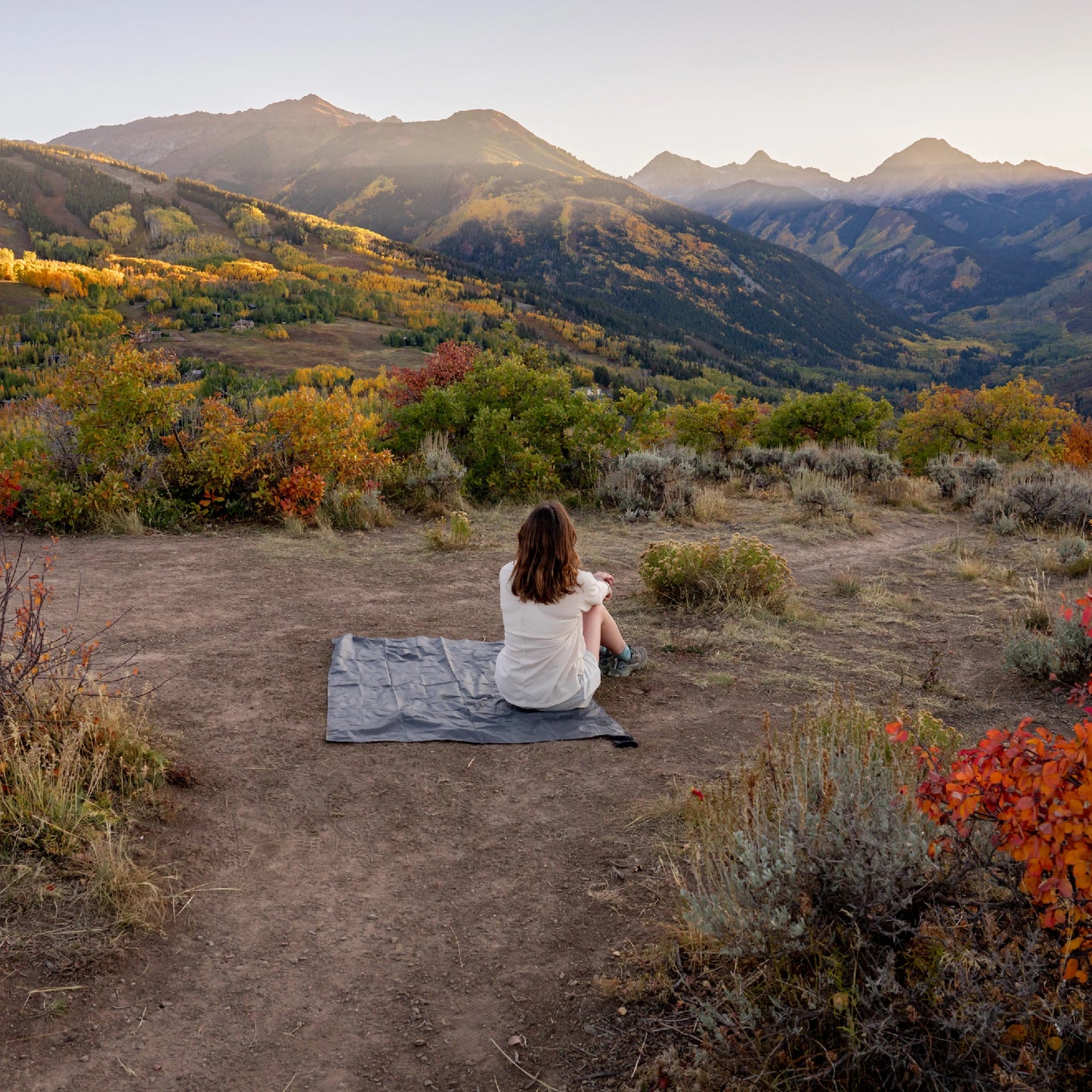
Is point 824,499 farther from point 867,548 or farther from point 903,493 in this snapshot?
point 903,493

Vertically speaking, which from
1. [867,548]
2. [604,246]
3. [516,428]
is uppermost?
[604,246]

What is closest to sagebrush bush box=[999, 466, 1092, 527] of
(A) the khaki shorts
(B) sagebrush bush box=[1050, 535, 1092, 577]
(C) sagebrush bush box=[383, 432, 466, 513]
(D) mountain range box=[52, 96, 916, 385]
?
(B) sagebrush bush box=[1050, 535, 1092, 577]

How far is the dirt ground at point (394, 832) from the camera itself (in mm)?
2146

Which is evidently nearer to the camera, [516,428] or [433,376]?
[516,428]

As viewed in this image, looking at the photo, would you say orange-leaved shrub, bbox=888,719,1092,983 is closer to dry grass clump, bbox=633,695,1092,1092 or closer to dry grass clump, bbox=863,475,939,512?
dry grass clump, bbox=633,695,1092,1092

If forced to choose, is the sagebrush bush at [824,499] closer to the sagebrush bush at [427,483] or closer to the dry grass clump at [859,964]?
the sagebrush bush at [427,483]

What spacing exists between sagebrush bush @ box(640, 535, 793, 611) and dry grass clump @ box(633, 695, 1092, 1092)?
12.5 ft

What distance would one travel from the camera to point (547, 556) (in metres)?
4.12

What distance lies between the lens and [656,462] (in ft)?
33.0

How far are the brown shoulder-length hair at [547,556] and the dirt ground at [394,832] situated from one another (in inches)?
33.0

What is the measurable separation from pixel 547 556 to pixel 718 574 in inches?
103

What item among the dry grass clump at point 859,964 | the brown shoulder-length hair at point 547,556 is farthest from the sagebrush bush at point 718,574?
the dry grass clump at point 859,964

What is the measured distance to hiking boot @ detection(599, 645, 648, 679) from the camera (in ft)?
16.4

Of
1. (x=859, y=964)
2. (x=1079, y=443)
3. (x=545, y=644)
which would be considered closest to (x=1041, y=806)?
(x=859, y=964)
